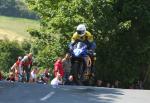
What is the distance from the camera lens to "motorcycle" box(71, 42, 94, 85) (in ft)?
51.9

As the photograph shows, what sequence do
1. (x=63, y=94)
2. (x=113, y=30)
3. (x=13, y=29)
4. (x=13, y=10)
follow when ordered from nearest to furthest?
(x=63, y=94)
(x=113, y=30)
(x=13, y=29)
(x=13, y=10)

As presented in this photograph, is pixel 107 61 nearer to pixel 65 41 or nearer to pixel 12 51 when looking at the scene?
pixel 65 41

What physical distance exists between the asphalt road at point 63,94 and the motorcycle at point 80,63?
1722 millimetres

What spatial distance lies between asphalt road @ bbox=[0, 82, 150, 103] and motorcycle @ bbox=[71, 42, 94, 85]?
1722 mm

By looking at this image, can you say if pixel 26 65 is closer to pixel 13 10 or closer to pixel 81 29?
pixel 81 29

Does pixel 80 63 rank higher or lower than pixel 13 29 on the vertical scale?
lower

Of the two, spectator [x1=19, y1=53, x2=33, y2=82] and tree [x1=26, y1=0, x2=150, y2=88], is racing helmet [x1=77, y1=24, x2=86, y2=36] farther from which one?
tree [x1=26, y1=0, x2=150, y2=88]

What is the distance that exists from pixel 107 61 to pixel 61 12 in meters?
3.87

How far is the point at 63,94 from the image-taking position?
1290 centimetres

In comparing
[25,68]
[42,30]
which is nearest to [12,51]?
[42,30]

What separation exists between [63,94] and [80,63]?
345 cm

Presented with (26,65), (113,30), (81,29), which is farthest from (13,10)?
(81,29)

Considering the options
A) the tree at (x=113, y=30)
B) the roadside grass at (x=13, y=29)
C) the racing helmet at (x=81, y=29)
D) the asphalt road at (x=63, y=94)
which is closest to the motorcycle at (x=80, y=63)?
the racing helmet at (x=81, y=29)


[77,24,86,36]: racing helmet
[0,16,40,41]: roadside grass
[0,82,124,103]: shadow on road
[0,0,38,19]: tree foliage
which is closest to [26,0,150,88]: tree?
[77,24,86,36]: racing helmet
